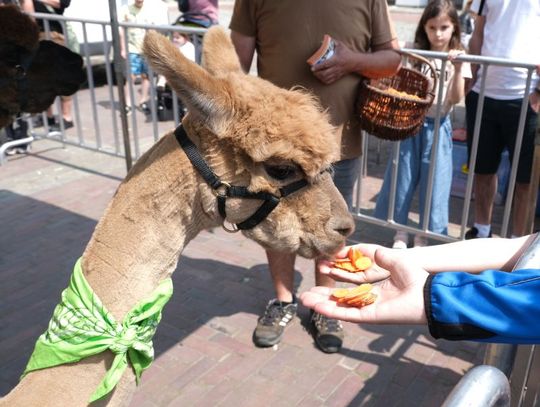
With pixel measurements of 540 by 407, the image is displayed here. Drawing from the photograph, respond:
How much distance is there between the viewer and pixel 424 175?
4.95 meters

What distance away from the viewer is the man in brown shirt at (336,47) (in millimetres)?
3096

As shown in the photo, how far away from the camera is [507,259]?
1.90 meters

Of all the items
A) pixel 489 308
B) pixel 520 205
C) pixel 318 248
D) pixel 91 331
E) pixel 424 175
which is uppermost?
pixel 489 308

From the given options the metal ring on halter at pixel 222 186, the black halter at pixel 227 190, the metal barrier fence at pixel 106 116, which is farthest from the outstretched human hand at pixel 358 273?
the metal barrier fence at pixel 106 116

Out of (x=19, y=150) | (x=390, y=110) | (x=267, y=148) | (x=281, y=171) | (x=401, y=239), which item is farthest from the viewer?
(x=19, y=150)

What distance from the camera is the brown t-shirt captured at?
10.2 ft

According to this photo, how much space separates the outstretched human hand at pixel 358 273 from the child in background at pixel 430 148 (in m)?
2.65

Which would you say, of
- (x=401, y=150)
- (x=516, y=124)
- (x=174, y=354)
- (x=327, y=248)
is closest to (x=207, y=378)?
(x=174, y=354)

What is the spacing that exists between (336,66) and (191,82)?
167cm

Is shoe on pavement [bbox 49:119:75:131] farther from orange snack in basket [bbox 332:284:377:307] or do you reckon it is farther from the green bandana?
orange snack in basket [bbox 332:284:377:307]

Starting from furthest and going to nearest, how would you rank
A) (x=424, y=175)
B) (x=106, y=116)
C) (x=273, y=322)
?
(x=106, y=116)
(x=424, y=175)
(x=273, y=322)

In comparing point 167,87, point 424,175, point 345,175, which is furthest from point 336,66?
point 167,87

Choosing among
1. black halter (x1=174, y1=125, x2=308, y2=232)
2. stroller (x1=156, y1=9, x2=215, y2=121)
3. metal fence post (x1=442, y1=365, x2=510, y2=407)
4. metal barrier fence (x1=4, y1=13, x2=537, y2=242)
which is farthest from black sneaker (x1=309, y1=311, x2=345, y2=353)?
stroller (x1=156, y1=9, x2=215, y2=121)

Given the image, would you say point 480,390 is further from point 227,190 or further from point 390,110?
point 390,110
